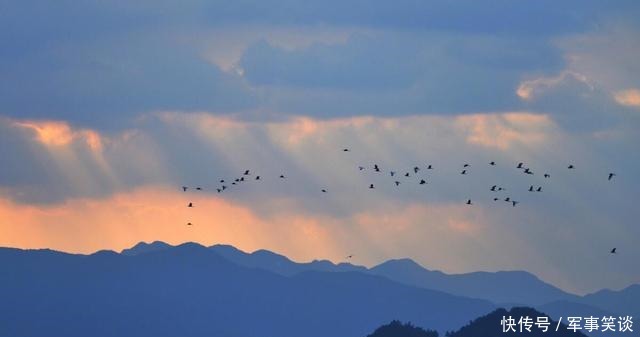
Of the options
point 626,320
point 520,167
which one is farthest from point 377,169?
point 626,320

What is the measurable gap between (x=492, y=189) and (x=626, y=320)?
20.5 meters

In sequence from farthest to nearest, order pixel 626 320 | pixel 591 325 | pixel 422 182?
1. pixel 422 182
2. pixel 626 320
3. pixel 591 325

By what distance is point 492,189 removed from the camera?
143 m

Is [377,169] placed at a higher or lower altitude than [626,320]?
higher

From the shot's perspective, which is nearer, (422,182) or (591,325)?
(591,325)

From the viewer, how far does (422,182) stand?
468 feet

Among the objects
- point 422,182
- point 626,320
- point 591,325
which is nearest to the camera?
point 591,325

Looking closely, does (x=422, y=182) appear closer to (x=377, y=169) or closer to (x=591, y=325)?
(x=377, y=169)

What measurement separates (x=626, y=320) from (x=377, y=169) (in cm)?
2998

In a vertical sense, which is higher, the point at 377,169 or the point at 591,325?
the point at 377,169

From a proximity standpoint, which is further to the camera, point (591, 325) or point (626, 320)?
point (626, 320)

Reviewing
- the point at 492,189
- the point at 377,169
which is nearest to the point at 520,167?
the point at 492,189

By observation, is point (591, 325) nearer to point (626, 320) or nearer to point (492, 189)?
point (626, 320)

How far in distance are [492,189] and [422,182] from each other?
276 inches
